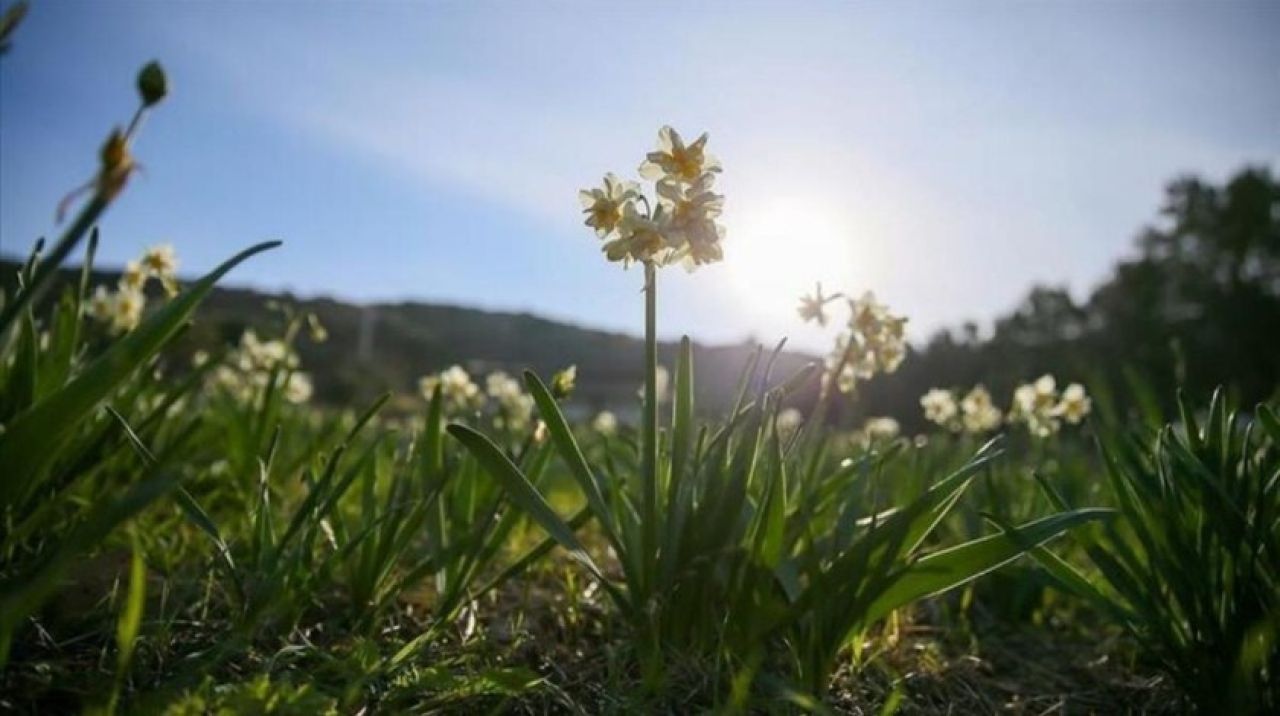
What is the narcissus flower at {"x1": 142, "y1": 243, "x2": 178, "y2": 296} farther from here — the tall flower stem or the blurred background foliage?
the blurred background foliage

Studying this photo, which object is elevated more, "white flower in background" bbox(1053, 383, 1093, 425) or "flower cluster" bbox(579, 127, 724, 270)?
"flower cluster" bbox(579, 127, 724, 270)

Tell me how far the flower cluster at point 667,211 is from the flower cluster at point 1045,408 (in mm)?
2398

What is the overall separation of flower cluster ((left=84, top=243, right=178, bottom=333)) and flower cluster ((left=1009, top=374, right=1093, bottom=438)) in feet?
11.3

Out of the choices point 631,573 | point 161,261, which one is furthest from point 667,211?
point 161,261

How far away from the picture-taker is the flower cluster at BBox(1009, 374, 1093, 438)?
3.51 m

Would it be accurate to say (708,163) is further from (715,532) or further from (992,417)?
(992,417)

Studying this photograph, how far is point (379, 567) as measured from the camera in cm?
200

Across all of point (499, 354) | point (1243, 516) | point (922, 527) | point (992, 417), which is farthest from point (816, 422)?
point (499, 354)

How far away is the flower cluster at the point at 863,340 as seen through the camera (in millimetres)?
2514

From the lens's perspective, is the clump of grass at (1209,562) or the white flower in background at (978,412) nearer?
the clump of grass at (1209,562)

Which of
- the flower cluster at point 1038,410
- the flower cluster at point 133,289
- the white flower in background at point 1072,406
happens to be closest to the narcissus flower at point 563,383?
the flower cluster at point 133,289

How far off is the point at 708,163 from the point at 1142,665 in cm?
185

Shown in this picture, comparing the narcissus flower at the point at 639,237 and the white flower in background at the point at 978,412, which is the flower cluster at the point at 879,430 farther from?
the narcissus flower at the point at 639,237

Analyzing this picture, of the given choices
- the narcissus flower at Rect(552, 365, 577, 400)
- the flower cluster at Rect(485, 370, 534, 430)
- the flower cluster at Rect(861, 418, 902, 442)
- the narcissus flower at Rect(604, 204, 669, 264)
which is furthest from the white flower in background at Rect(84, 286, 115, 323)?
the flower cluster at Rect(861, 418, 902, 442)
